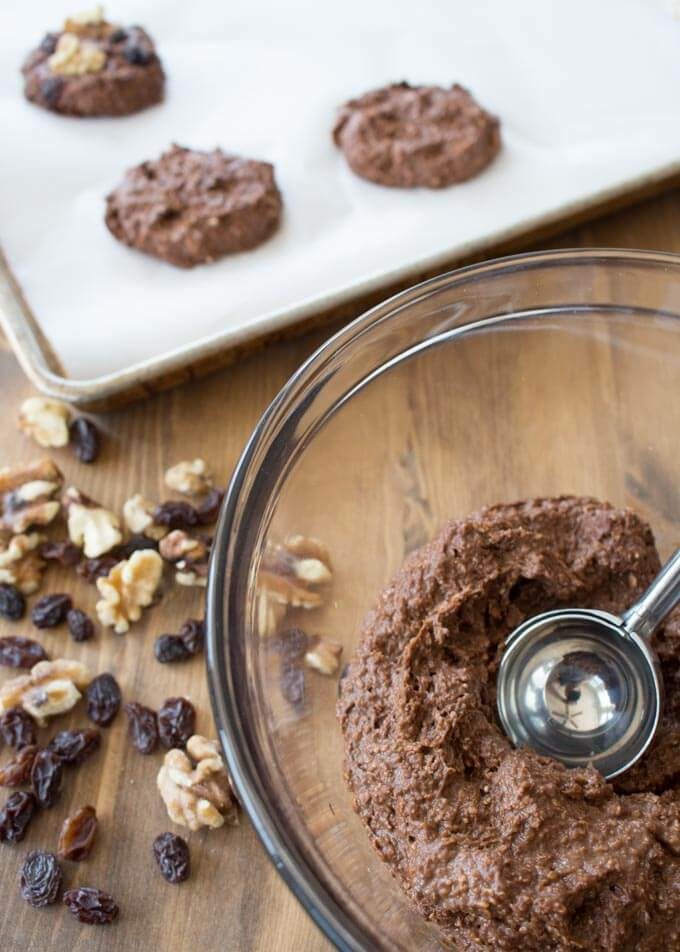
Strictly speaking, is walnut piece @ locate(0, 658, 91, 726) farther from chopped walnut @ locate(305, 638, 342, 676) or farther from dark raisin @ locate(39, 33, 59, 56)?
dark raisin @ locate(39, 33, 59, 56)

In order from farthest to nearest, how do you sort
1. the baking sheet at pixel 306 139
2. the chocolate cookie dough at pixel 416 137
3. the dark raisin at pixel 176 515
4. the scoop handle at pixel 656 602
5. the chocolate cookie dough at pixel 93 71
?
the chocolate cookie dough at pixel 93 71
the chocolate cookie dough at pixel 416 137
the baking sheet at pixel 306 139
the dark raisin at pixel 176 515
the scoop handle at pixel 656 602

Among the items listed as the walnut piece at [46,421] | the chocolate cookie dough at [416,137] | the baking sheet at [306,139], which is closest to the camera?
the walnut piece at [46,421]

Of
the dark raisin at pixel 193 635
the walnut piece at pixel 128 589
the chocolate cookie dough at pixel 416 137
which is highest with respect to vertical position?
the chocolate cookie dough at pixel 416 137

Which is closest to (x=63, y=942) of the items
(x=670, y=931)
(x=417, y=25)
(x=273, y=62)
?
(x=670, y=931)

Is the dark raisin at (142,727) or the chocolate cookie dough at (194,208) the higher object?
the chocolate cookie dough at (194,208)

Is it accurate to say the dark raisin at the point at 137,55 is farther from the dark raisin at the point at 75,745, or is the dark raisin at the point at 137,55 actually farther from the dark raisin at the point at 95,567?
the dark raisin at the point at 75,745

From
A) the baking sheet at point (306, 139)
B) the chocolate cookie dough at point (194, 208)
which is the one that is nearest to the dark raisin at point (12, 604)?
the baking sheet at point (306, 139)

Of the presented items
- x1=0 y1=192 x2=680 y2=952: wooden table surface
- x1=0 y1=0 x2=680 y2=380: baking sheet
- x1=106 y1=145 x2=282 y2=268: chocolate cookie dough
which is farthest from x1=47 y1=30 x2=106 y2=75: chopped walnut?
x1=0 y1=192 x2=680 y2=952: wooden table surface
